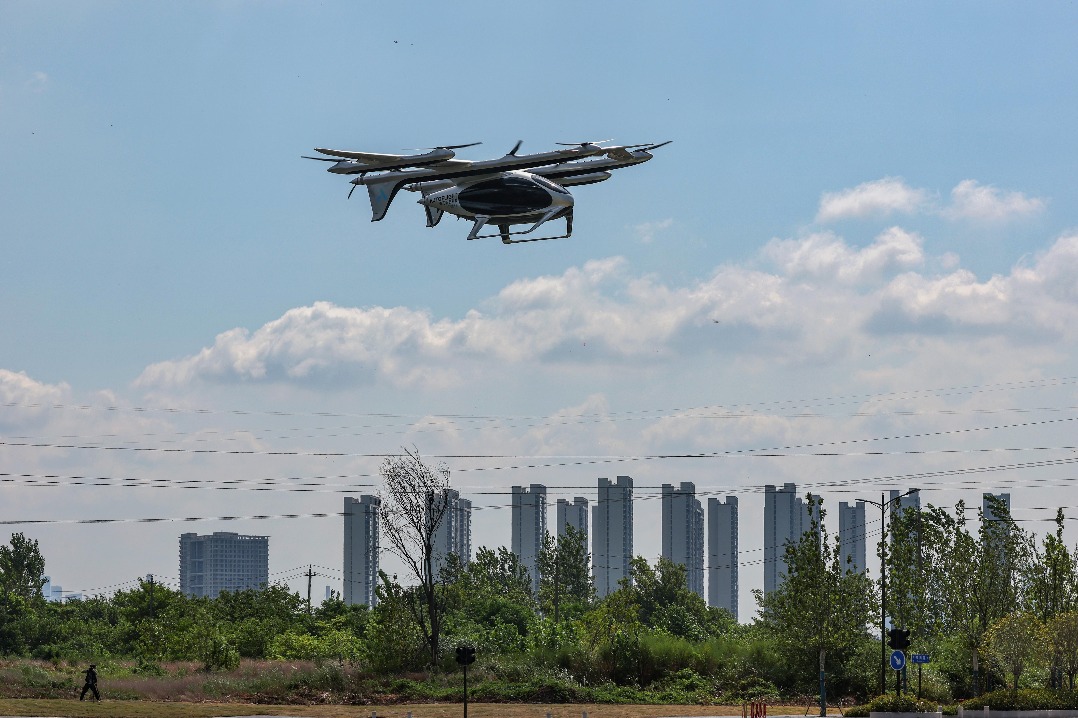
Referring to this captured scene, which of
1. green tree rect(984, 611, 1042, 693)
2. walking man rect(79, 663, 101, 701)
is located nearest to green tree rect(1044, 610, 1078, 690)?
green tree rect(984, 611, 1042, 693)

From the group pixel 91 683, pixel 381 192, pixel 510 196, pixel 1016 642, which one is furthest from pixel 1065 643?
pixel 91 683

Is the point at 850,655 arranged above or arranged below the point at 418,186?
below

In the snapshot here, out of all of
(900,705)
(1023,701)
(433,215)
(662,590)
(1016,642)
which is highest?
(433,215)

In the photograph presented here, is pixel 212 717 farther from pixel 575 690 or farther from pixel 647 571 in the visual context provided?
pixel 647 571

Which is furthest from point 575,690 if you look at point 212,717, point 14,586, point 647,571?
point 14,586

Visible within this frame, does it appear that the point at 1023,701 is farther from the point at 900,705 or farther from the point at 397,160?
the point at 397,160

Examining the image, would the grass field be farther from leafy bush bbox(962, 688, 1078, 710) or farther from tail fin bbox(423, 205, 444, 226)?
tail fin bbox(423, 205, 444, 226)
